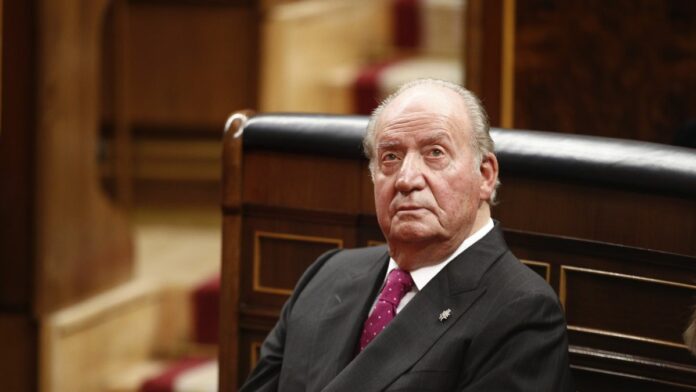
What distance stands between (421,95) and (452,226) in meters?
0.20

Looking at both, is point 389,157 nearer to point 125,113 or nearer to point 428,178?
point 428,178

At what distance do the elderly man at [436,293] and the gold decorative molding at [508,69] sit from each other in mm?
1080

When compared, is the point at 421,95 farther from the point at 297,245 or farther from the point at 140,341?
the point at 140,341

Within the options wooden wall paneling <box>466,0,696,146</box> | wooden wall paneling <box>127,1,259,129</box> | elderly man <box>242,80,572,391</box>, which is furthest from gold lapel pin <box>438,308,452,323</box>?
wooden wall paneling <box>127,1,259,129</box>

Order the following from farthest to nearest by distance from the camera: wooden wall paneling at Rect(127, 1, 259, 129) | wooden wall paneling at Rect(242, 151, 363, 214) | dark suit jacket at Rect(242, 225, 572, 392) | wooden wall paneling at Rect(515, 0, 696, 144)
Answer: wooden wall paneling at Rect(127, 1, 259, 129), wooden wall paneling at Rect(515, 0, 696, 144), wooden wall paneling at Rect(242, 151, 363, 214), dark suit jacket at Rect(242, 225, 572, 392)

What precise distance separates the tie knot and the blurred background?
32.1 inches

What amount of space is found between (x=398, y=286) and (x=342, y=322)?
123mm

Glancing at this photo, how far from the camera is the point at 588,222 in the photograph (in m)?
1.96

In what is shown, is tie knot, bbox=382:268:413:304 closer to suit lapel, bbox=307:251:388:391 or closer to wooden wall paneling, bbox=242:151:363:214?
suit lapel, bbox=307:251:388:391

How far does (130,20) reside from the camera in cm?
462

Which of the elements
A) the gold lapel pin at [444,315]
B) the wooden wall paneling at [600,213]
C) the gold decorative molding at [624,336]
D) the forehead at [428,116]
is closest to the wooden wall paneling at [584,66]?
the wooden wall paneling at [600,213]

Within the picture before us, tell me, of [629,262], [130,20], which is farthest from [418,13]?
[629,262]

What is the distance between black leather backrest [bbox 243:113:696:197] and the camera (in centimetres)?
186

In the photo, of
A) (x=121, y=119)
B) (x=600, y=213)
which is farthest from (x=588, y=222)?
(x=121, y=119)
